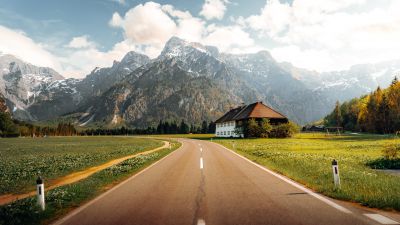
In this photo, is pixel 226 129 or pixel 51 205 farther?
pixel 226 129

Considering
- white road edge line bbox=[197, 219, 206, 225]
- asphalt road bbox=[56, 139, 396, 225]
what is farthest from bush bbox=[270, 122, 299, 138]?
white road edge line bbox=[197, 219, 206, 225]

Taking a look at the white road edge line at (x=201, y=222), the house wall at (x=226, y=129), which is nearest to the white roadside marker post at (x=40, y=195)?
the white road edge line at (x=201, y=222)

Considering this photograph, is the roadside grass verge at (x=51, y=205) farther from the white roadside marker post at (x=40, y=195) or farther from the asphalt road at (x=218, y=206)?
the asphalt road at (x=218, y=206)

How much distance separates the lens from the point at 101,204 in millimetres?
9961

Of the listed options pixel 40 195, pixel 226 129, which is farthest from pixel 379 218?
pixel 226 129

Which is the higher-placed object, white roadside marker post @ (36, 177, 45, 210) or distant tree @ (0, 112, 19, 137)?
distant tree @ (0, 112, 19, 137)

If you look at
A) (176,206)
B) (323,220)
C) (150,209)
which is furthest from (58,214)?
(323,220)

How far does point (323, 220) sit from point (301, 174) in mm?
8707

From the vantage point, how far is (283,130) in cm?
7856

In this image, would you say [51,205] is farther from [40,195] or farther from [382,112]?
[382,112]

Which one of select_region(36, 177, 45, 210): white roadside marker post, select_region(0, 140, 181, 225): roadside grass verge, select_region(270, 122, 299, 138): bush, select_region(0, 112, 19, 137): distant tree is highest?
select_region(0, 112, 19, 137): distant tree

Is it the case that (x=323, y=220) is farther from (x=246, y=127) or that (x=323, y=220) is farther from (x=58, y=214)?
(x=246, y=127)

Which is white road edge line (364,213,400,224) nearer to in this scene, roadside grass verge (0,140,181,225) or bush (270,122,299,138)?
roadside grass verge (0,140,181,225)

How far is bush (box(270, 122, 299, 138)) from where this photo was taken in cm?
7831
